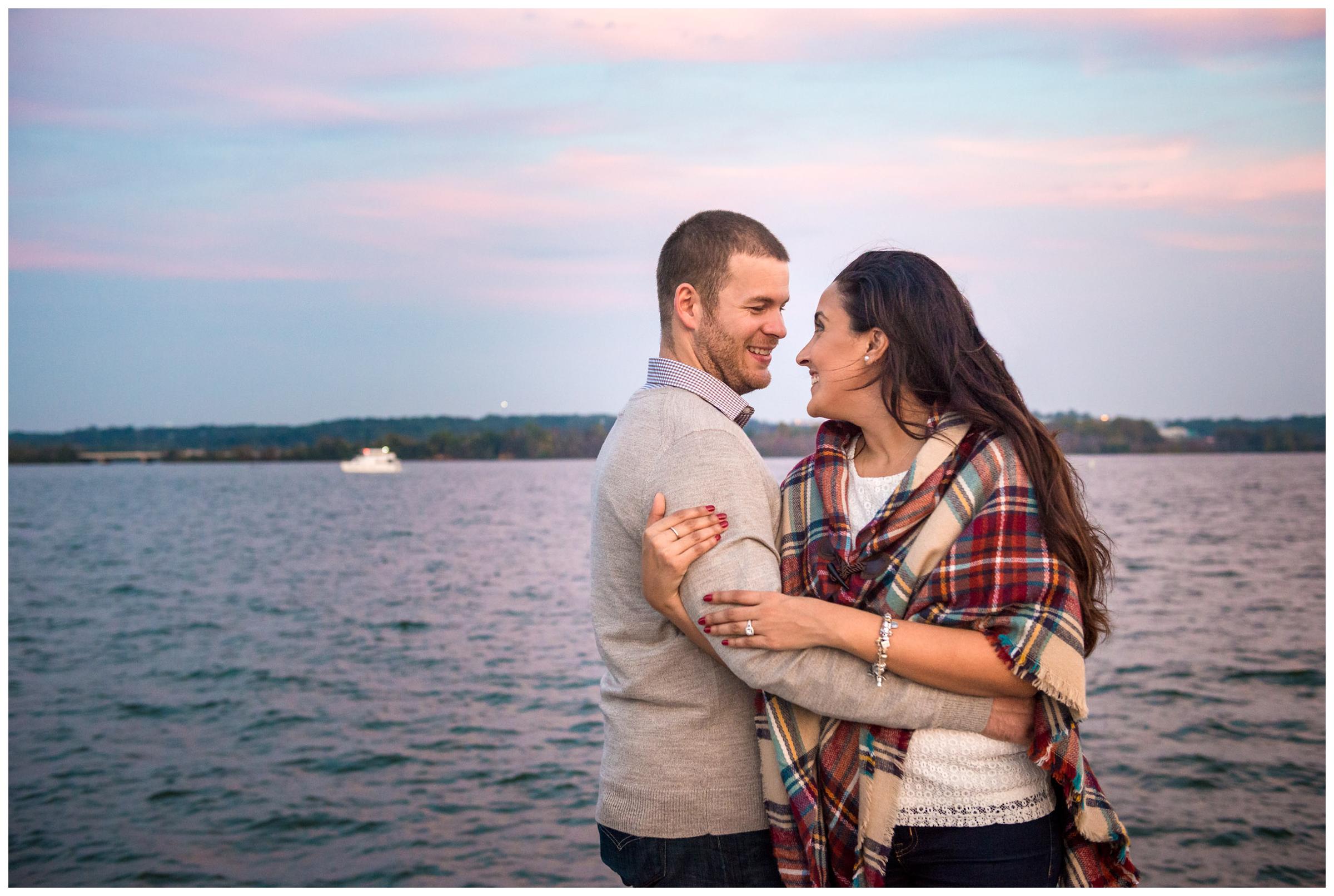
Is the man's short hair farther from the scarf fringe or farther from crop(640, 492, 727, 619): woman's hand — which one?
the scarf fringe

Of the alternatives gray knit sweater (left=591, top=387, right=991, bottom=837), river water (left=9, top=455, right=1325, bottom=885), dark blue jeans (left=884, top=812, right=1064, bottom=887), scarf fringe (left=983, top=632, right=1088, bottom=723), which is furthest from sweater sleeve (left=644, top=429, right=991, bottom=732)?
river water (left=9, top=455, right=1325, bottom=885)

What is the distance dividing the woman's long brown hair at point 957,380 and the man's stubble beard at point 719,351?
32 cm

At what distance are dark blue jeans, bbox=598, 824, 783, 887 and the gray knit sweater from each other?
0.09 feet

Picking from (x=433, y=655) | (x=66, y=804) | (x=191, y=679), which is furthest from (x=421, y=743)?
(x=191, y=679)

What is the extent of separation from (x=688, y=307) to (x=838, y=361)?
0.44 meters

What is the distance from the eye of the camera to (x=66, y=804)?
868 centimetres

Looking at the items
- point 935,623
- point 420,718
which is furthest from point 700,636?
point 420,718

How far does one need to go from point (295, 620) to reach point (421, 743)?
31.7 feet

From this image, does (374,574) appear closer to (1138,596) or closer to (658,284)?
(1138,596)

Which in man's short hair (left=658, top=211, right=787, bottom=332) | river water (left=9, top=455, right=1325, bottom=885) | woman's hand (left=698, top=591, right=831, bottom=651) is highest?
man's short hair (left=658, top=211, right=787, bottom=332)

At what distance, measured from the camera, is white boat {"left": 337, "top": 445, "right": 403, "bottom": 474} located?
292 ft

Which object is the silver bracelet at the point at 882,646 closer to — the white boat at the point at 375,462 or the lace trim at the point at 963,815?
the lace trim at the point at 963,815

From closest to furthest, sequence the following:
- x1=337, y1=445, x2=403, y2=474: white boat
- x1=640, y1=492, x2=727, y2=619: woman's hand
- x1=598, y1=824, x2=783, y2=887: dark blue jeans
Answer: x1=640, y1=492, x2=727, y2=619: woman's hand, x1=598, y1=824, x2=783, y2=887: dark blue jeans, x1=337, y1=445, x2=403, y2=474: white boat

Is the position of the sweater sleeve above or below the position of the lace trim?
above
